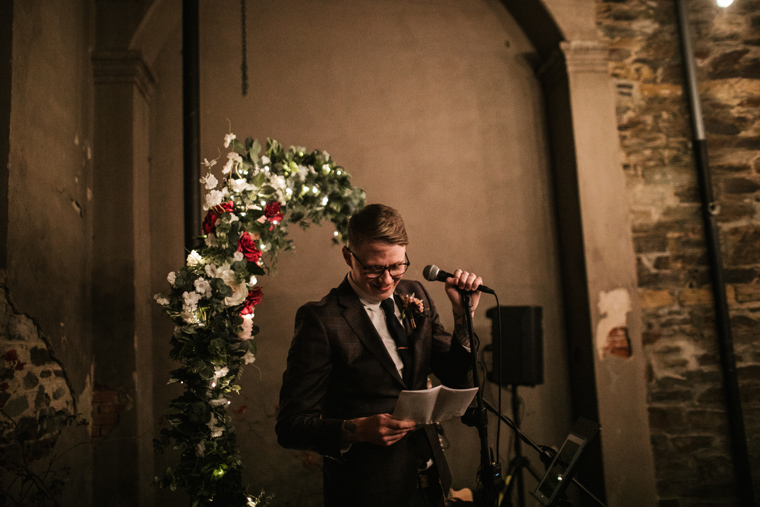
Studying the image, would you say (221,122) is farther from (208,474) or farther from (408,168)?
(208,474)

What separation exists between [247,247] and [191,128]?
79 cm

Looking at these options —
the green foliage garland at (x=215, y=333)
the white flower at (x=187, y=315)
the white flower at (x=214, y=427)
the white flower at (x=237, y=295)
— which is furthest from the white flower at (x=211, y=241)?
the white flower at (x=214, y=427)

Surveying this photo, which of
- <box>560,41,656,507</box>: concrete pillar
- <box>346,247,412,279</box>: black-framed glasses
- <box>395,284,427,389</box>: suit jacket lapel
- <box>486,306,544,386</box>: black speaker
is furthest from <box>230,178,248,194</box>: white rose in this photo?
<box>560,41,656,507</box>: concrete pillar

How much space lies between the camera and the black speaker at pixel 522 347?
335 centimetres

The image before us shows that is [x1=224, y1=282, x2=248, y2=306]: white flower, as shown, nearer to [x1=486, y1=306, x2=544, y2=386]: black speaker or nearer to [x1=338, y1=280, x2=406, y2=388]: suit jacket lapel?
[x1=338, y1=280, x2=406, y2=388]: suit jacket lapel

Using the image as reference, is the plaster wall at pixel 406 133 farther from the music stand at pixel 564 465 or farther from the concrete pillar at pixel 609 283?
the music stand at pixel 564 465

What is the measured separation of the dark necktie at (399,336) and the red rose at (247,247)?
2.66 ft

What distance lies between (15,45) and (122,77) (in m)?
0.96

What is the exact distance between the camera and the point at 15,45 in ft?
8.87

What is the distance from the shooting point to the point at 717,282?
3.71 m

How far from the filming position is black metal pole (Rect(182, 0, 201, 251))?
2650 mm

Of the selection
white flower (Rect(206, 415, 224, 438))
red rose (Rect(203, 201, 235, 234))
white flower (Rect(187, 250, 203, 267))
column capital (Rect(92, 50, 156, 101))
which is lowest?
white flower (Rect(206, 415, 224, 438))

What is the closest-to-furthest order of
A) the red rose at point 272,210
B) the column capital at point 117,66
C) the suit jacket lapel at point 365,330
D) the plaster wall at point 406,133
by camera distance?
the suit jacket lapel at point 365,330 < the red rose at point 272,210 < the column capital at point 117,66 < the plaster wall at point 406,133

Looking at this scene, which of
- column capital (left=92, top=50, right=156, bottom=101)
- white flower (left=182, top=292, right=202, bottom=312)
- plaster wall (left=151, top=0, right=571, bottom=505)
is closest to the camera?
white flower (left=182, top=292, right=202, bottom=312)
